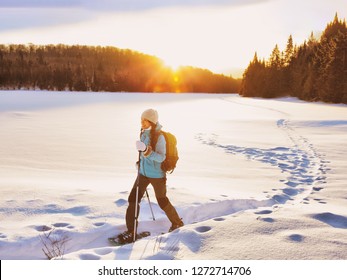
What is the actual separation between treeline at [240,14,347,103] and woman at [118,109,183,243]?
48.2 m

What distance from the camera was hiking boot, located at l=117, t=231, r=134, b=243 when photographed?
4.16m

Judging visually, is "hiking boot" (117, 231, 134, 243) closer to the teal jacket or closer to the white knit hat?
the teal jacket

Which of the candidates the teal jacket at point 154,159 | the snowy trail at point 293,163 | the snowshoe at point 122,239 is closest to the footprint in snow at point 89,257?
the snowshoe at point 122,239

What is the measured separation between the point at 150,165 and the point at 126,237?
106 cm

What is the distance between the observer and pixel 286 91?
69688mm

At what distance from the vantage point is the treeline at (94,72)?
350ft

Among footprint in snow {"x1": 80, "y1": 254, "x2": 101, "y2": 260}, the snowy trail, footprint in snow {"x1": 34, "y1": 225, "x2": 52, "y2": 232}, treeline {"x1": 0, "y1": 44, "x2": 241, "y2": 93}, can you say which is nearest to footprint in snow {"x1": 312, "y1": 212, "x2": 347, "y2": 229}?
the snowy trail

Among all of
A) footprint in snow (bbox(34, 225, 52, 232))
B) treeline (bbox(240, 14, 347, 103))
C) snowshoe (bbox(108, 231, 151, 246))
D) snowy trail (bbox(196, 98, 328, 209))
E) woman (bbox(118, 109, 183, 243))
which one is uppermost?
treeline (bbox(240, 14, 347, 103))

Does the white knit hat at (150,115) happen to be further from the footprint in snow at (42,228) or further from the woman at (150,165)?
the footprint in snow at (42,228)

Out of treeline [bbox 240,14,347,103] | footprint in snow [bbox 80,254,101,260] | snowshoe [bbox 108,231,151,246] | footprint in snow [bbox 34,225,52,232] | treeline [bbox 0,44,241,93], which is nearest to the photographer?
footprint in snow [bbox 80,254,101,260]

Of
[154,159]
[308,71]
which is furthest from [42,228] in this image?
[308,71]

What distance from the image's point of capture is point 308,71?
57.6 metres

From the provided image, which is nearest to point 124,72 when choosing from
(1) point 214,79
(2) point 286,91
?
(1) point 214,79
